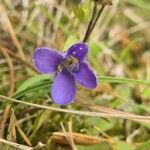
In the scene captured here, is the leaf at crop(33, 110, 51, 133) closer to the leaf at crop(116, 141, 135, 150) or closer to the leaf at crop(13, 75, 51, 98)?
the leaf at crop(13, 75, 51, 98)

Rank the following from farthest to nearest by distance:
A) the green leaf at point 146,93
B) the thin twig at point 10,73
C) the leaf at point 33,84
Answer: the green leaf at point 146,93
the thin twig at point 10,73
the leaf at point 33,84

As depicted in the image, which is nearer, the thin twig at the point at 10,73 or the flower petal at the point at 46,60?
the flower petal at the point at 46,60

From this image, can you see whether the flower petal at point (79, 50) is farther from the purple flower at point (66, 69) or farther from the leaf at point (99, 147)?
the leaf at point (99, 147)

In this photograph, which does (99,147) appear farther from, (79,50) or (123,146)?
(79,50)

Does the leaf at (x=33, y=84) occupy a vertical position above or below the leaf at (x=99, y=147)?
above

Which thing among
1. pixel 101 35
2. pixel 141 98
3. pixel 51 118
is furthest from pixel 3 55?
pixel 101 35

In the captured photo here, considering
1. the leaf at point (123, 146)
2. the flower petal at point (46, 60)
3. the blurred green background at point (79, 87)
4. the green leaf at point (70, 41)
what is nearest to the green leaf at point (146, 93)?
the blurred green background at point (79, 87)

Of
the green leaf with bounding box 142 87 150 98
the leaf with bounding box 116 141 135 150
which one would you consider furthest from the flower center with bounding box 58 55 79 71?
the green leaf with bounding box 142 87 150 98
